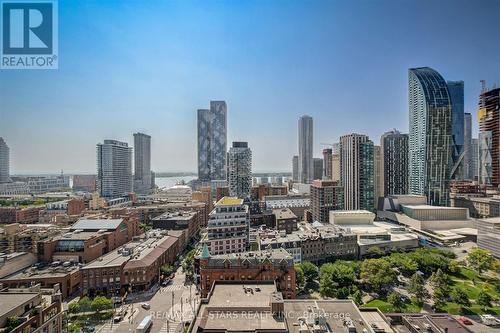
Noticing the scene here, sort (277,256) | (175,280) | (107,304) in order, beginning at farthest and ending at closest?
(175,280)
(277,256)
(107,304)

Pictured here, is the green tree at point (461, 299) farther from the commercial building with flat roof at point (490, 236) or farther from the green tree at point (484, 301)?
the commercial building with flat roof at point (490, 236)

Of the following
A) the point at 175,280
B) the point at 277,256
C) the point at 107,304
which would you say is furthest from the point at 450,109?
the point at 107,304

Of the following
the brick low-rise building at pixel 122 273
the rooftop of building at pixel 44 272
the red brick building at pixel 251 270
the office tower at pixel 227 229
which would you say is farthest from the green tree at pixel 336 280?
the rooftop of building at pixel 44 272

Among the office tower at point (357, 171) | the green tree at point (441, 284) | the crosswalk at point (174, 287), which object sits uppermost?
the office tower at point (357, 171)

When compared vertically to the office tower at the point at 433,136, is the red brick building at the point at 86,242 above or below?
below

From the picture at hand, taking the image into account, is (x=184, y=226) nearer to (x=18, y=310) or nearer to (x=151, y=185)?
(x=18, y=310)

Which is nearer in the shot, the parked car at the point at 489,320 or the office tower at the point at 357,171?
the parked car at the point at 489,320
